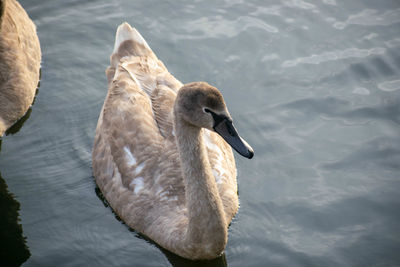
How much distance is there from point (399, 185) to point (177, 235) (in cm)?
325

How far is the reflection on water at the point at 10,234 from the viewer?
23.2ft

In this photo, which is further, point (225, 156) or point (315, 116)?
point (315, 116)

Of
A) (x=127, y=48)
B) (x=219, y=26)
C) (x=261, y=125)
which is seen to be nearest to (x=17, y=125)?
(x=127, y=48)

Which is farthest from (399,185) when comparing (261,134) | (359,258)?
(261,134)

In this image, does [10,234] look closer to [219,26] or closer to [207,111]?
[207,111]

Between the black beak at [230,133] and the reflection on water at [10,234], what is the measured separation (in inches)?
112

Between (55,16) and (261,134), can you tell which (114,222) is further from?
(55,16)

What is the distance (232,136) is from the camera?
6.38 meters

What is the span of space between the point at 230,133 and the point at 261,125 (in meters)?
2.65

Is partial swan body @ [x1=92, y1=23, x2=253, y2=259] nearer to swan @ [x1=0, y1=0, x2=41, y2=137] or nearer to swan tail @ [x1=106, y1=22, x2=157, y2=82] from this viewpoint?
swan tail @ [x1=106, y1=22, x2=157, y2=82]

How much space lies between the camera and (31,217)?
7.62m

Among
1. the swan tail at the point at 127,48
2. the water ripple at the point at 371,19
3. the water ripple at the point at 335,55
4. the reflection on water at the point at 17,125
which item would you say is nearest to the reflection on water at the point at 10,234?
the reflection on water at the point at 17,125

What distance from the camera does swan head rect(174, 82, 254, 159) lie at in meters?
6.25

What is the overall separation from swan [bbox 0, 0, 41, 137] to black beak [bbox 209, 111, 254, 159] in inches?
158
